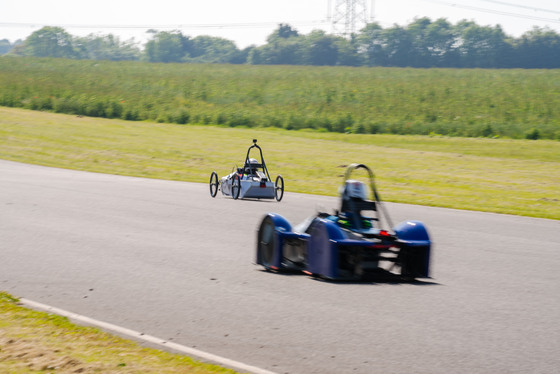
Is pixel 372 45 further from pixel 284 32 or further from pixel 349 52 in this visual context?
pixel 284 32

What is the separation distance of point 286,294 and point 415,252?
1.58 meters

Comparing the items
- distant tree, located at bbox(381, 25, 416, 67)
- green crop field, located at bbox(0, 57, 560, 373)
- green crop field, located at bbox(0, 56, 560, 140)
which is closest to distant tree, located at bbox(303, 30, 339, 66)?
distant tree, located at bbox(381, 25, 416, 67)

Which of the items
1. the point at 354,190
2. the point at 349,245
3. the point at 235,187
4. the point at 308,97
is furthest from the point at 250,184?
the point at 308,97

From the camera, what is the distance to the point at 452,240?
11812 mm

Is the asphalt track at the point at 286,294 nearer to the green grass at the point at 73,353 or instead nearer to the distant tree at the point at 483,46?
the green grass at the point at 73,353

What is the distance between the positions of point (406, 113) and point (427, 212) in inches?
1048

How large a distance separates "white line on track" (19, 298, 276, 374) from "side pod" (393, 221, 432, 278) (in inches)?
125

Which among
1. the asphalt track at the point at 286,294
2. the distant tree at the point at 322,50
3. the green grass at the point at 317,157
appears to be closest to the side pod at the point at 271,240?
the asphalt track at the point at 286,294

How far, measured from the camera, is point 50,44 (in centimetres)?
16488

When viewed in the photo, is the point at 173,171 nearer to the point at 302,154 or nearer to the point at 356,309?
the point at 302,154

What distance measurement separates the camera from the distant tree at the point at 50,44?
15825cm

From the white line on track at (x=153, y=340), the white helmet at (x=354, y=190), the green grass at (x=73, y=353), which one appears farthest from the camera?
the white helmet at (x=354, y=190)

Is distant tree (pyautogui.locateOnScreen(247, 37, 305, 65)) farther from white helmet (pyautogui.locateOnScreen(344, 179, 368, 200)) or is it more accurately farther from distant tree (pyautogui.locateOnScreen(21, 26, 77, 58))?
white helmet (pyautogui.locateOnScreen(344, 179, 368, 200))

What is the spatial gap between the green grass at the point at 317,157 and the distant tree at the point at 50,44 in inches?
4941
